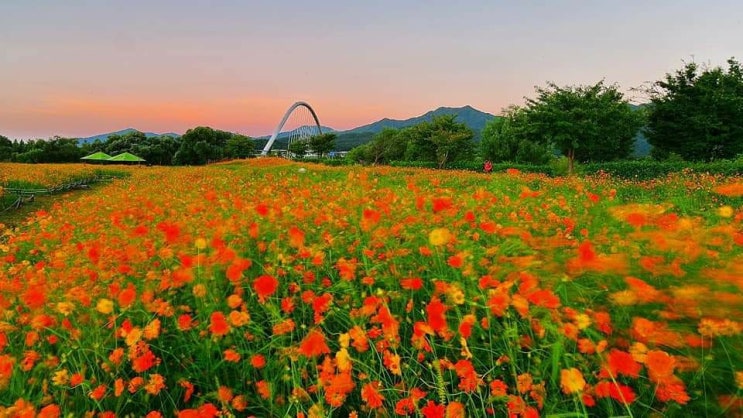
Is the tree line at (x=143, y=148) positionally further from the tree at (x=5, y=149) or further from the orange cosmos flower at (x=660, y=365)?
the orange cosmos flower at (x=660, y=365)

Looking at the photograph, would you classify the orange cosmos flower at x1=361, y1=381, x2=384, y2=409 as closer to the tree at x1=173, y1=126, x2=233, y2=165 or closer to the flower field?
the flower field

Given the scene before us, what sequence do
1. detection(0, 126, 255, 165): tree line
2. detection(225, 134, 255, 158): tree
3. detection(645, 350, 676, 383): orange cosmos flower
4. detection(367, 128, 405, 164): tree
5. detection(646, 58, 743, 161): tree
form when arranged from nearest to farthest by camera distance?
detection(645, 350, 676, 383): orange cosmos flower
detection(646, 58, 743, 161): tree
detection(0, 126, 255, 165): tree line
detection(367, 128, 405, 164): tree
detection(225, 134, 255, 158): tree

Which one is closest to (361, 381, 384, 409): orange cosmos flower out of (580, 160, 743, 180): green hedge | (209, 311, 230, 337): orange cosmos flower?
(209, 311, 230, 337): orange cosmos flower

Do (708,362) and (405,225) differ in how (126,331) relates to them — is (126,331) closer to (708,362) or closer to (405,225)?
(405,225)

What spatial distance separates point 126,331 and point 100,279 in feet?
2.91

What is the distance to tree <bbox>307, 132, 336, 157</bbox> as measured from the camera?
2357 inches

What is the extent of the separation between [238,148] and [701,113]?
59654 millimetres

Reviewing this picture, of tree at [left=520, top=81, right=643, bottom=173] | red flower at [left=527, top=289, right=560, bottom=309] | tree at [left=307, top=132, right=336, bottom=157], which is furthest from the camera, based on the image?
tree at [left=307, top=132, right=336, bottom=157]

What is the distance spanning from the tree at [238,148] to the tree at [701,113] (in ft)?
181

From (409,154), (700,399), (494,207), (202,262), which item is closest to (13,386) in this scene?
(202,262)

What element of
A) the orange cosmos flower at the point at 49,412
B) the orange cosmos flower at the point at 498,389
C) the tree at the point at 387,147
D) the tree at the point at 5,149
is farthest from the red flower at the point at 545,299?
the tree at the point at 5,149

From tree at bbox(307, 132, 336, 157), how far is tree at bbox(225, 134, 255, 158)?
1222 cm

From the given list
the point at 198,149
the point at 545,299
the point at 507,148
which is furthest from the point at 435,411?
the point at 198,149

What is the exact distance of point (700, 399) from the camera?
4.77 feet
